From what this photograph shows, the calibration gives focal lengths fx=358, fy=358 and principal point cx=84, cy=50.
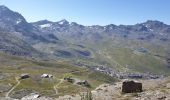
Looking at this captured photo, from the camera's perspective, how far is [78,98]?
57.3m

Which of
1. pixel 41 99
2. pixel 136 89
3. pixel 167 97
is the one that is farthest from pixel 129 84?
pixel 41 99

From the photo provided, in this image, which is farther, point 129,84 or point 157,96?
point 129,84

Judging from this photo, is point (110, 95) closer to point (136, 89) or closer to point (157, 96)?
point (136, 89)

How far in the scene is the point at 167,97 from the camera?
48.6 m

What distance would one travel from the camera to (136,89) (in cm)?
5712

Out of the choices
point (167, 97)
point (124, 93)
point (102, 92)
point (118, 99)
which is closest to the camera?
point (167, 97)

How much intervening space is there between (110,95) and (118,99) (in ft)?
15.5

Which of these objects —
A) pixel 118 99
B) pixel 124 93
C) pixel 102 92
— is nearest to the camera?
pixel 118 99

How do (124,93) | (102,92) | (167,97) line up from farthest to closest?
(102,92), (124,93), (167,97)

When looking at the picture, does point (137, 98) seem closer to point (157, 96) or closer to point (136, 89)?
point (157, 96)

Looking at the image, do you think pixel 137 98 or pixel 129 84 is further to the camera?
pixel 129 84

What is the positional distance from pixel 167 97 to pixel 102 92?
1512 cm

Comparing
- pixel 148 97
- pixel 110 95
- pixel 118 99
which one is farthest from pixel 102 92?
pixel 148 97

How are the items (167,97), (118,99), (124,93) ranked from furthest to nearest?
(124,93)
(118,99)
(167,97)
